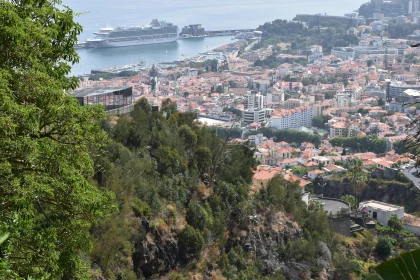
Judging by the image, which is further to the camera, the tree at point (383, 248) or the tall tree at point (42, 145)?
the tree at point (383, 248)

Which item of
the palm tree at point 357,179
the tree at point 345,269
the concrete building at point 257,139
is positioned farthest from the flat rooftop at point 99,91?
the concrete building at point 257,139

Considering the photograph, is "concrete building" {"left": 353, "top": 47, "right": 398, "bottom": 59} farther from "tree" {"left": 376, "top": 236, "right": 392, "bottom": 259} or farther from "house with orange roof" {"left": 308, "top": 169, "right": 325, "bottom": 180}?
"tree" {"left": 376, "top": 236, "right": 392, "bottom": 259}

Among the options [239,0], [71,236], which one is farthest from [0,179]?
[239,0]

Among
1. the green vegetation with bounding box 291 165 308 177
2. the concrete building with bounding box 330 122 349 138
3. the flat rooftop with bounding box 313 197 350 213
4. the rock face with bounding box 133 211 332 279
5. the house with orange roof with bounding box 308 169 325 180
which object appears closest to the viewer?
the rock face with bounding box 133 211 332 279

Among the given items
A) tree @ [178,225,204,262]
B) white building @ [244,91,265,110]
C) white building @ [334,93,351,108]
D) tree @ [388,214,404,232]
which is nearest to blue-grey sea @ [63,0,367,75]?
white building @ [244,91,265,110]

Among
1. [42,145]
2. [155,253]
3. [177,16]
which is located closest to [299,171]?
[155,253]

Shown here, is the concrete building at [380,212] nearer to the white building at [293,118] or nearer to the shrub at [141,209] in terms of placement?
the shrub at [141,209]
